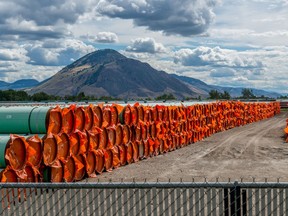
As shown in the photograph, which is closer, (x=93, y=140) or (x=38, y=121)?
(x=38, y=121)

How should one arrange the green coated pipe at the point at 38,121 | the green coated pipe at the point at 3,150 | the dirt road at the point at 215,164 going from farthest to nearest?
1. the dirt road at the point at 215,164
2. the green coated pipe at the point at 38,121
3. the green coated pipe at the point at 3,150

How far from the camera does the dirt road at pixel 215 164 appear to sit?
16.8 m

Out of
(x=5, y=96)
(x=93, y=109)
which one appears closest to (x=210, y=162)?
(x=93, y=109)

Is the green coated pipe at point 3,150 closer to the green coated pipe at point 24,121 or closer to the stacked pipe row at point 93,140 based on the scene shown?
the stacked pipe row at point 93,140

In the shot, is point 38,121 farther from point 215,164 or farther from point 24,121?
point 215,164

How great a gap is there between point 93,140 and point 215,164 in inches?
231

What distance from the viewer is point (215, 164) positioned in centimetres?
1967

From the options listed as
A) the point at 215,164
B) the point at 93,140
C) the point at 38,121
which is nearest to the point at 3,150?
the point at 38,121

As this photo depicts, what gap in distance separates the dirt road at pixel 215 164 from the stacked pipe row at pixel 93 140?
62 centimetres

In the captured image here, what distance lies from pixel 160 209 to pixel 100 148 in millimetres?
11893

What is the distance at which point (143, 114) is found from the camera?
871 inches

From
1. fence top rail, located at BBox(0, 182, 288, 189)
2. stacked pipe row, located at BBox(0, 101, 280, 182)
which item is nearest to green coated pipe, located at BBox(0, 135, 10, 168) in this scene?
stacked pipe row, located at BBox(0, 101, 280, 182)

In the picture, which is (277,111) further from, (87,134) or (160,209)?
(160,209)

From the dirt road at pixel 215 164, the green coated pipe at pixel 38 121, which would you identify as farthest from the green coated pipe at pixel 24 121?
the dirt road at pixel 215 164
